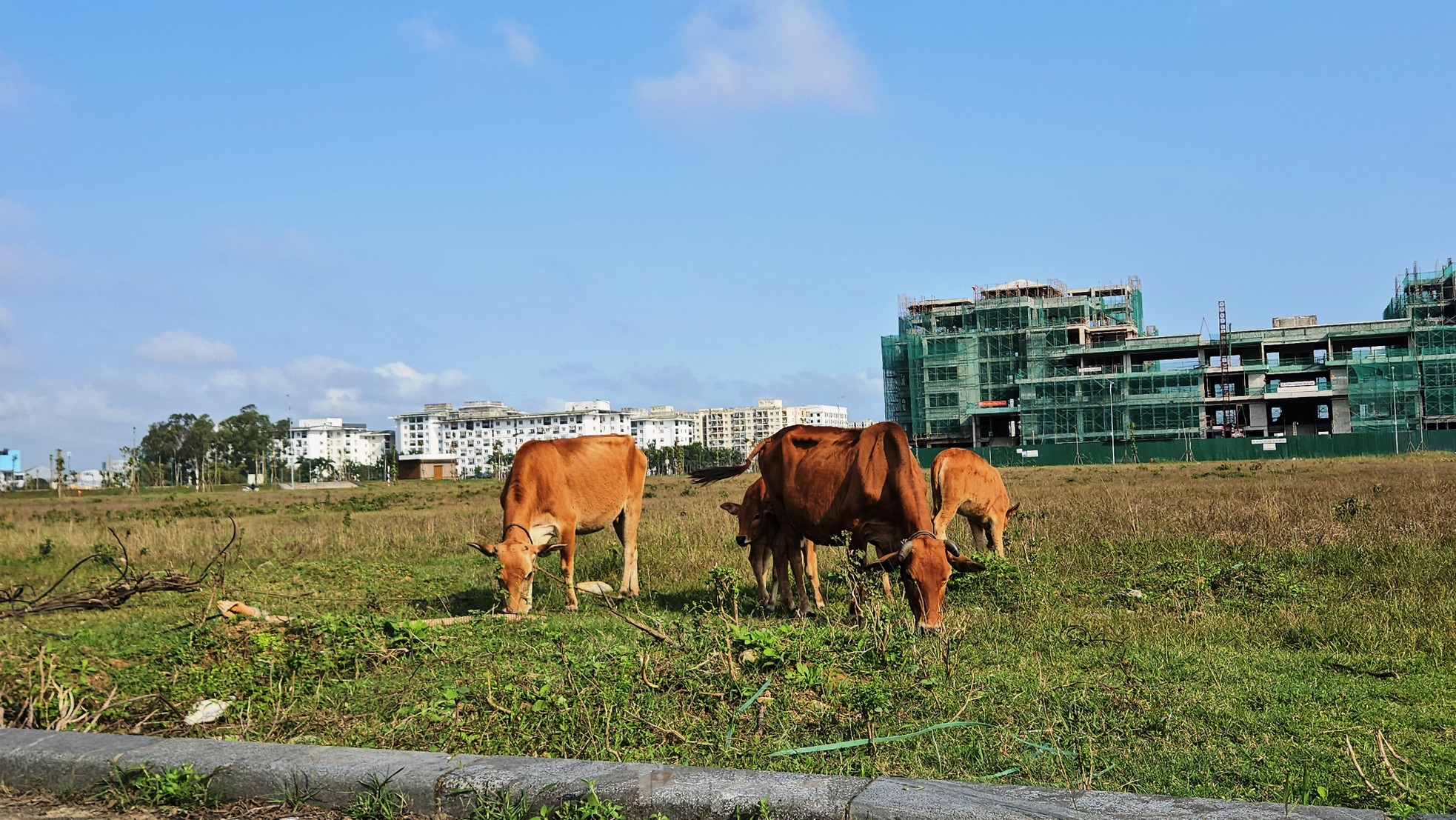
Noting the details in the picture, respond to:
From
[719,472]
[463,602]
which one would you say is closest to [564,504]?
[463,602]

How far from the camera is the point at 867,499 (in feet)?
34.1

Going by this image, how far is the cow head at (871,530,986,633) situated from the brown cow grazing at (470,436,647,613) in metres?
4.26

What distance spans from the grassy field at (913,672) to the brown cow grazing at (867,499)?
446mm

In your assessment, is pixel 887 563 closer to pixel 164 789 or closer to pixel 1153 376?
pixel 164 789

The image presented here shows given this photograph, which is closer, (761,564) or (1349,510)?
(761,564)

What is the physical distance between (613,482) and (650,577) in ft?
4.62

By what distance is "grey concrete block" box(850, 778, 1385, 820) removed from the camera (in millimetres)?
4238

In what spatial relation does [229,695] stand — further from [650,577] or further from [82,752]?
[650,577]

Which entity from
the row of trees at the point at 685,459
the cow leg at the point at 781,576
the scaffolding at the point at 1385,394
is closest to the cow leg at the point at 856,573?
the cow leg at the point at 781,576

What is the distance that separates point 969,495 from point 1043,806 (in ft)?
31.1

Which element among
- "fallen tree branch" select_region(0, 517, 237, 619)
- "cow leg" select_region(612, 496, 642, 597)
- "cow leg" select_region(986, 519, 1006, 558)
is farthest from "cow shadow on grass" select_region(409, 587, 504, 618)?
"cow leg" select_region(986, 519, 1006, 558)

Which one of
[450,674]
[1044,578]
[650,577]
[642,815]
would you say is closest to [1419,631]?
[1044,578]

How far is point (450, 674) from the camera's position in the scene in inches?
301

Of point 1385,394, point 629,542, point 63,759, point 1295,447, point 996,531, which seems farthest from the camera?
point 1385,394
